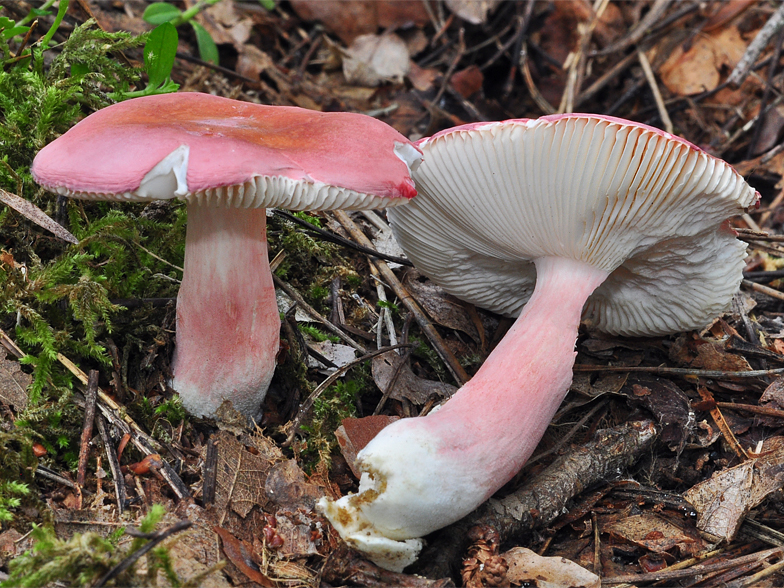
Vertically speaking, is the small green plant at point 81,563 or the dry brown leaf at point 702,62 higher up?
the dry brown leaf at point 702,62

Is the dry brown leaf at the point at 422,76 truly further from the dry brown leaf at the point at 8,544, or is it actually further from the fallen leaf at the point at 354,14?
the dry brown leaf at the point at 8,544

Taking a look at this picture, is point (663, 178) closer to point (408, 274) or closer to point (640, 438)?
point (640, 438)

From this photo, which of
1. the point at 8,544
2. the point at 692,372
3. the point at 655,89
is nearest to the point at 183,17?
the point at 8,544

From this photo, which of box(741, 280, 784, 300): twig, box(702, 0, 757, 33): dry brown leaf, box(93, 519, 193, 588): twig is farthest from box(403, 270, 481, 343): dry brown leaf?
box(702, 0, 757, 33): dry brown leaf

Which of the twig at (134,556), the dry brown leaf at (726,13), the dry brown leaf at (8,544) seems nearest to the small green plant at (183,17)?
the dry brown leaf at (8,544)

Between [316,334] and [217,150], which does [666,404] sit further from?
[217,150]

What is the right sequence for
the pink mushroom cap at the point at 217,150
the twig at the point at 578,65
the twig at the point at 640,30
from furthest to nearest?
the twig at the point at 640,30, the twig at the point at 578,65, the pink mushroom cap at the point at 217,150

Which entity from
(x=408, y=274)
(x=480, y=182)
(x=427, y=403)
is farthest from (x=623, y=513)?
(x=408, y=274)

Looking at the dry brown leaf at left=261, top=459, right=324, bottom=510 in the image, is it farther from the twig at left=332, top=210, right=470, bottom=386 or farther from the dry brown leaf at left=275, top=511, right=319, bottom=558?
the twig at left=332, top=210, right=470, bottom=386
